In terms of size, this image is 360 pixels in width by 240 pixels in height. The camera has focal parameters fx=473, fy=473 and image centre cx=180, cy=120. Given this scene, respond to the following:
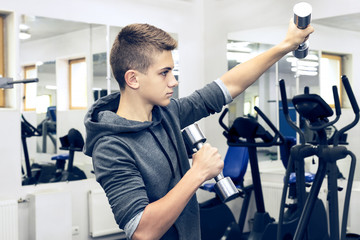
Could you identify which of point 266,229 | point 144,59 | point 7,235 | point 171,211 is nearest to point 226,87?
point 144,59

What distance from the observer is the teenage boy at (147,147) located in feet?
4.46

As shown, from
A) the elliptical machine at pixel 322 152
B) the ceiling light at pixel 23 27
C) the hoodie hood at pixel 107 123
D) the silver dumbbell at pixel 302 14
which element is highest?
the ceiling light at pixel 23 27

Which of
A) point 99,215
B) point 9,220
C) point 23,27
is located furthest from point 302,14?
point 99,215

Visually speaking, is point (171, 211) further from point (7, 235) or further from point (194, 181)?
point (7, 235)

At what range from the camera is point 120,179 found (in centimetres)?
137

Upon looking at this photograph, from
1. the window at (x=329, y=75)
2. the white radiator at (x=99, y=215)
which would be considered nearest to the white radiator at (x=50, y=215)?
the white radiator at (x=99, y=215)

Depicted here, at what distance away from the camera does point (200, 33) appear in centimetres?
559

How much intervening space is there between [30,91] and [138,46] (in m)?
3.07

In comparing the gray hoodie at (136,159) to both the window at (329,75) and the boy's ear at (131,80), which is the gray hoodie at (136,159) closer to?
the boy's ear at (131,80)

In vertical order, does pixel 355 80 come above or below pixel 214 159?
above

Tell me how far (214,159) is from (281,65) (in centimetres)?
366

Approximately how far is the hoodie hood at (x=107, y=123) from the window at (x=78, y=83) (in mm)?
3025

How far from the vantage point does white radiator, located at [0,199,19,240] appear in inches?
153

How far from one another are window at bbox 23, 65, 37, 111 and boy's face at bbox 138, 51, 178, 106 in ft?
9.92
